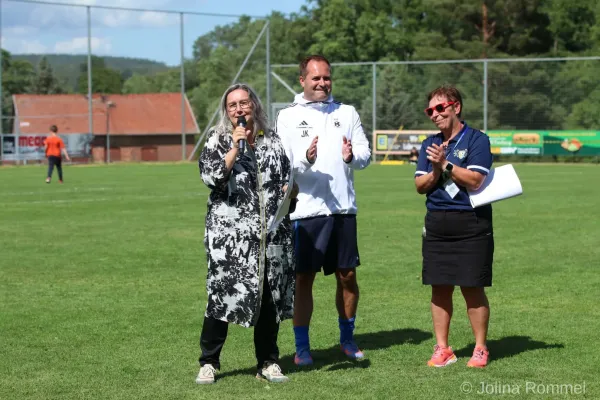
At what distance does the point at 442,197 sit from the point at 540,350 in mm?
1450

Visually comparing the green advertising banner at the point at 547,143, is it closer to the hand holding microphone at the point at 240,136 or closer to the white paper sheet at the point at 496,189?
the white paper sheet at the point at 496,189

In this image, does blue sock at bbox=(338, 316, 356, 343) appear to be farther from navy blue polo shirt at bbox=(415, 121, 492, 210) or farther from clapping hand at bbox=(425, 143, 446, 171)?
clapping hand at bbox=(425, 143, 446, 171)

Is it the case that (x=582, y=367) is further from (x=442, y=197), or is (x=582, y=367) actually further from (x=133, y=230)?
(x=133, y=230)

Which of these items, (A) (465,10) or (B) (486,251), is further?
(A) (465,10)

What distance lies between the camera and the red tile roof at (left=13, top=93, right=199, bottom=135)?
54406 mm

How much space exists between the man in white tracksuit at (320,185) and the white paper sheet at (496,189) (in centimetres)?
83

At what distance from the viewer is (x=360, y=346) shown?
7371 millimetres

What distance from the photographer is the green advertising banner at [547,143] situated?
44531 mm

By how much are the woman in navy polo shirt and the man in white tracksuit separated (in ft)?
1.83

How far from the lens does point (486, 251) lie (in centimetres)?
661

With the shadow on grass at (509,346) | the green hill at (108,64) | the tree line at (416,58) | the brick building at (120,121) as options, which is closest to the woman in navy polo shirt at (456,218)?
the shadow on grass at (509,346)

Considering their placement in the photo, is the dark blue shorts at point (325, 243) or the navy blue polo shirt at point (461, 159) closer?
the navy blue polo shirt at point (461, 159)

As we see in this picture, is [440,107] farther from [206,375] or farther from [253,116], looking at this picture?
[206,375]

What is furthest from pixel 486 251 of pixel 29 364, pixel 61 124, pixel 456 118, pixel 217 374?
pixel 61 124
